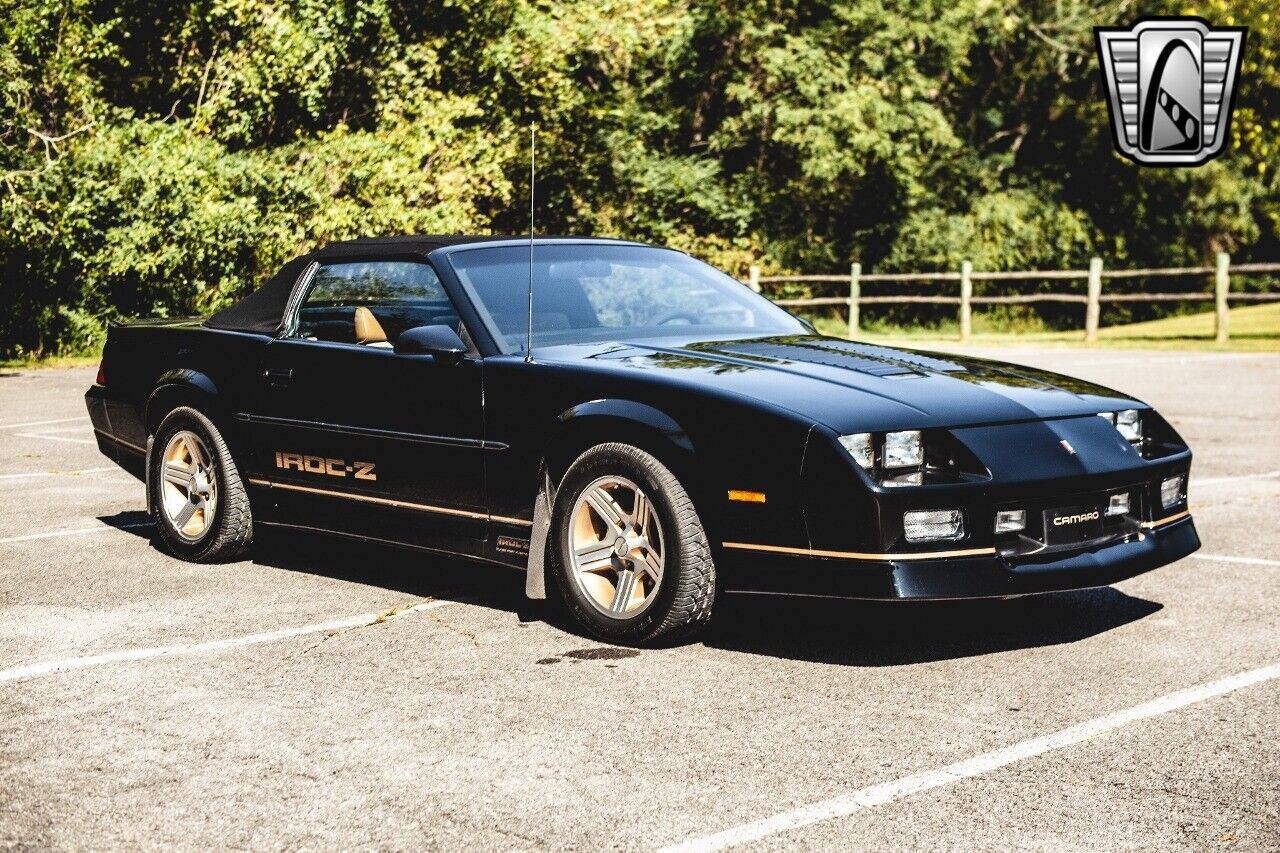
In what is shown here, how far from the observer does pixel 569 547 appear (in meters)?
5.59

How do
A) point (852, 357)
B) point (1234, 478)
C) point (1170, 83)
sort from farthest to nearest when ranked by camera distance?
point (1170, 83), point (1234, 478), point (852, 357)

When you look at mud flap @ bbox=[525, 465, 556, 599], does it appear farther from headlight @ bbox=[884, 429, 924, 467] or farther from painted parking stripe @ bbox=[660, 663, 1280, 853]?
painted parking stripe @ bbox=[660, 663, 1280, 853]

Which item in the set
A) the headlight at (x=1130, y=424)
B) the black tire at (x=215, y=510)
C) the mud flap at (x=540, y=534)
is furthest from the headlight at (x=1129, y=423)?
the black tire at (x=215, y=510)

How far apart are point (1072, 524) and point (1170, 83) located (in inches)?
1061

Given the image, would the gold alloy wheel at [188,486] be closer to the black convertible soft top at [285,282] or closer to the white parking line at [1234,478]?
the black convertible soft top at [285,282]

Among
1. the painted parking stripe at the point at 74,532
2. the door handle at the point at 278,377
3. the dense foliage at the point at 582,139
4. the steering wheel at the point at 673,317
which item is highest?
the dense foliage at the point at 582,139

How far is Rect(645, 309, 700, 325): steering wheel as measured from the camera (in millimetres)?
6480

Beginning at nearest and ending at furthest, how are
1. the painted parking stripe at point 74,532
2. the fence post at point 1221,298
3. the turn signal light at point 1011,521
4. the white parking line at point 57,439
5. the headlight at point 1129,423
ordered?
1. the turn signal light at point 1011,521
2. the headlight at point 1129,423
3. the painted parking stripe at point 74,532
4. the white parking line at point 57,439
5. the fence post at point 1221,298

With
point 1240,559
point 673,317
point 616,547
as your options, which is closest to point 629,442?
point 616,547

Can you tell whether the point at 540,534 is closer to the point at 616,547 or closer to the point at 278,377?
the point at 616,547

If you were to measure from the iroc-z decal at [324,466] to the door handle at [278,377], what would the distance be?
0.29m

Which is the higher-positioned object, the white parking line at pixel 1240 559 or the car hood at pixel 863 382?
the car hood at pixel 863 382

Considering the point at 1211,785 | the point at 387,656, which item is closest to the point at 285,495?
the point at 387,656

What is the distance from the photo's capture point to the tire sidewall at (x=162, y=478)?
23.0ft
